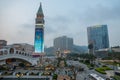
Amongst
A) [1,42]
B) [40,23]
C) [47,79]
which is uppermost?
[40,23]

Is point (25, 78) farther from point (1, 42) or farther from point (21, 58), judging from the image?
point (1, 42)

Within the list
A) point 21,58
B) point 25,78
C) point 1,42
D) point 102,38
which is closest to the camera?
point 25,78

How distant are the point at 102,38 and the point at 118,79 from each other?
15351 cm

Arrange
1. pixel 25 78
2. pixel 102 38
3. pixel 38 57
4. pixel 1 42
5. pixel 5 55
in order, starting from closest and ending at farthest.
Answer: pixel 25 78 → pixel 5 55 → pixel 38 57 → pixel 1 42 → pixel 102 38

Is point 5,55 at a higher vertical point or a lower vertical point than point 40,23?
lower

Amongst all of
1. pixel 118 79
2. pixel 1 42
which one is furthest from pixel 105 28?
pixel 118 79

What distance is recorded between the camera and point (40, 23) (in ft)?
300

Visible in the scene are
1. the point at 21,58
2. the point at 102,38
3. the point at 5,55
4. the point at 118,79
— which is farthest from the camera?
the point at 102,38

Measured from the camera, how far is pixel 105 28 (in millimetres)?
192125

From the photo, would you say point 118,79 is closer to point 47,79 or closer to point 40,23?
point 47,79

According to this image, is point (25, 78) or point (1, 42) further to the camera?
point (1, 42)

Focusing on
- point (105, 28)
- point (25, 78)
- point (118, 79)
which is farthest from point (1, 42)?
point (105, 28)

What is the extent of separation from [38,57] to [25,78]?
4573 cm

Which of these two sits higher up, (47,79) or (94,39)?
(94,39)
